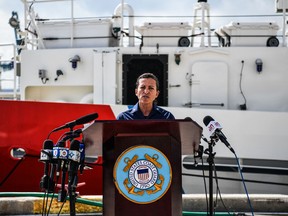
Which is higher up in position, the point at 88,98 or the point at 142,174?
the point at 88,98

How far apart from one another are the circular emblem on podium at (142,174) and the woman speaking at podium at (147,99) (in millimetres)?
467

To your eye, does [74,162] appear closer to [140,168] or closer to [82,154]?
[82,154]

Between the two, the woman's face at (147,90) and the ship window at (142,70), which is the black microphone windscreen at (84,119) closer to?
the woman's face at (147,90)

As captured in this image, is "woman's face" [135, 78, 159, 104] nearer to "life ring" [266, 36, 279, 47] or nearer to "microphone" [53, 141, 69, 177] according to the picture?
"microphone" [53, 141, 69, 177]

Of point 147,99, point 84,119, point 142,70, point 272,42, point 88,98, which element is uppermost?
point 272,42

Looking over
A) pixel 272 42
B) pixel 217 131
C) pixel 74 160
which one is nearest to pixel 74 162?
pixel 74 160

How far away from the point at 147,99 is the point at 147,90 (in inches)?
2.2

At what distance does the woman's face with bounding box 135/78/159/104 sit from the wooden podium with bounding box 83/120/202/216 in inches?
16.1

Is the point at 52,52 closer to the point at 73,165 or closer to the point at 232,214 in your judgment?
the point at 232,214

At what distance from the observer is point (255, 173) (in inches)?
179

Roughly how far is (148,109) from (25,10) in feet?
14.1

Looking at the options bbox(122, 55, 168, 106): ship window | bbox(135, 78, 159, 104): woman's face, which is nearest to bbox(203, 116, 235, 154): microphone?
bbox(135, 78, 159, 104): woman's face

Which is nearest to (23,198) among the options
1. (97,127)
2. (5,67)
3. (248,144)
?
(97,127)

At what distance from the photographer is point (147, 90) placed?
7.52 ft
